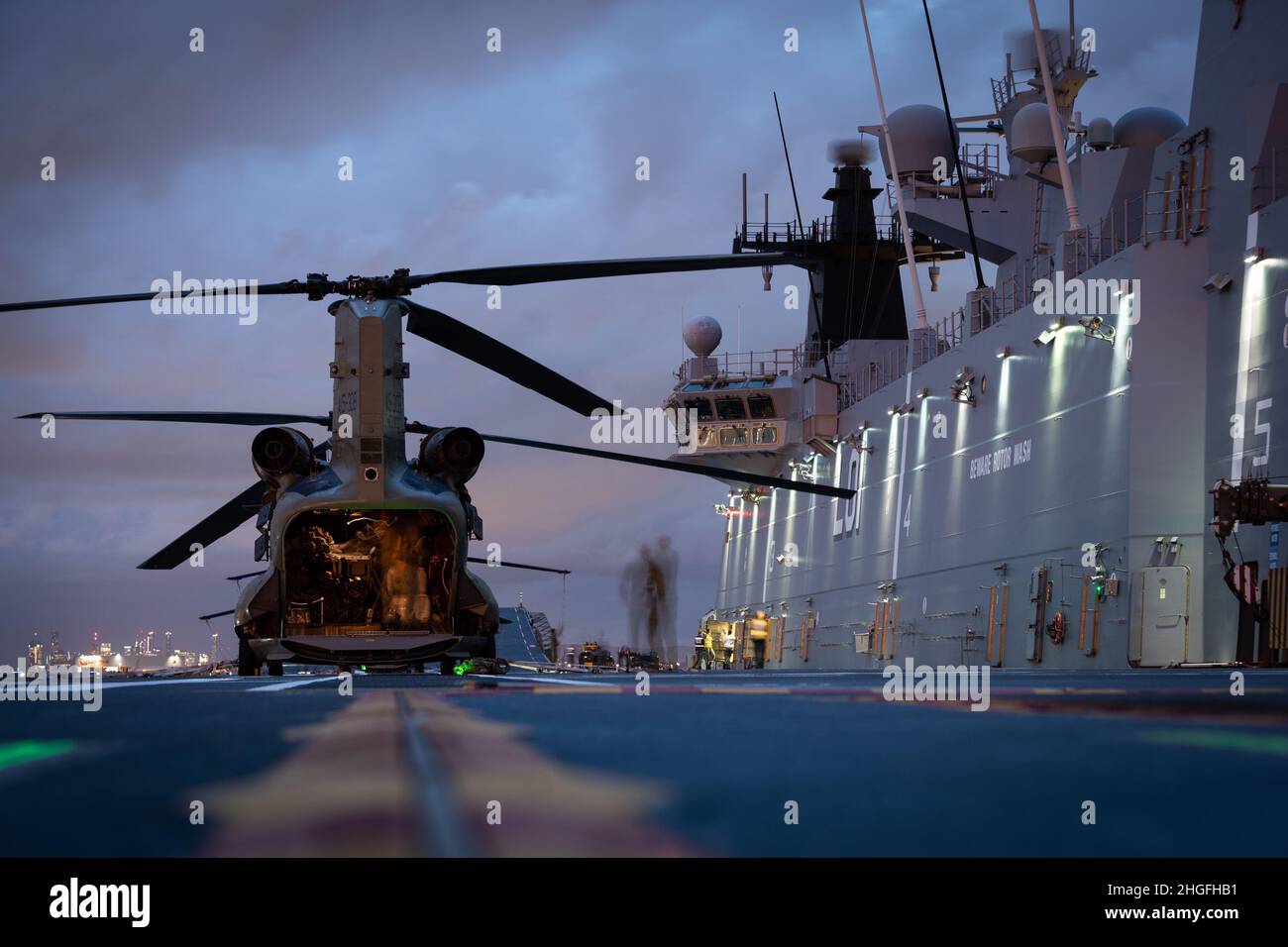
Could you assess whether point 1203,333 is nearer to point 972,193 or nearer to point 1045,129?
point 1045,129

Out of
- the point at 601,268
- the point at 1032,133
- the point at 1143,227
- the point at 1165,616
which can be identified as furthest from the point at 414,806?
the point at 1032,133

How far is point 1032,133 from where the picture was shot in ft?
136

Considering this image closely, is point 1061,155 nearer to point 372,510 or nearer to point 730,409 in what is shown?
point 372,510

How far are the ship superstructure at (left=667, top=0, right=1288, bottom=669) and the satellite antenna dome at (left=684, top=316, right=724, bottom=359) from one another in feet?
6.88

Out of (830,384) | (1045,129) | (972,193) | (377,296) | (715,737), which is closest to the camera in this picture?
(715,737)

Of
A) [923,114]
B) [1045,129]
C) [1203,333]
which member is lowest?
[1203,333]

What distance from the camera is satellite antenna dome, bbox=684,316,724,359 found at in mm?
62812

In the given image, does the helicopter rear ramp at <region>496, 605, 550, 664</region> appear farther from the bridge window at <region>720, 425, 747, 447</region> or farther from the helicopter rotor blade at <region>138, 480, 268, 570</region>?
the helicopter rotor blade at <region>138, 480, 268, 570</region>

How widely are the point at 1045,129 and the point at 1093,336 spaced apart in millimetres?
12957

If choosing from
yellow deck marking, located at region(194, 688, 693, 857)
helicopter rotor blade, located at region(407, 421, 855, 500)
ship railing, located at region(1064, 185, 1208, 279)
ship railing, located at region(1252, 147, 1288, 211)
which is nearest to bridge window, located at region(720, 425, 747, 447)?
ship railing, located at region(1064, 185, 1208, 279)

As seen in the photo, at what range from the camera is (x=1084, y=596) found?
30.7 meters

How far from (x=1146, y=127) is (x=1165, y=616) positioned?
21.3 meters

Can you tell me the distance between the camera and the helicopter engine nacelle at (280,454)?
17469mm
